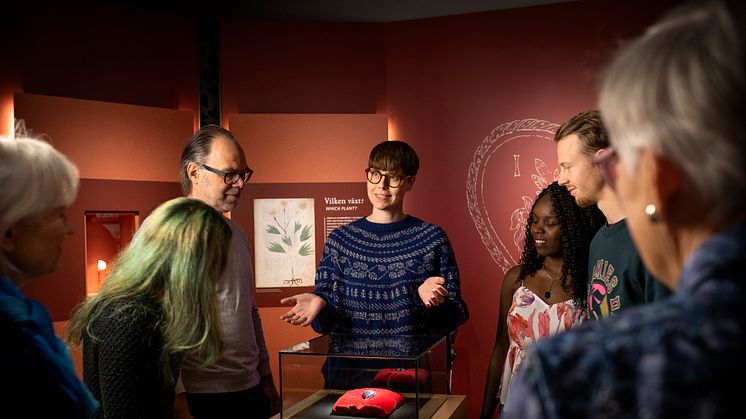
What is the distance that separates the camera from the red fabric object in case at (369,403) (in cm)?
247

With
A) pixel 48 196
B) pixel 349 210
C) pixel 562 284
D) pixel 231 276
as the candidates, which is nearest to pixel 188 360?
pixel 231 276

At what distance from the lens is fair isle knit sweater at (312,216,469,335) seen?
12.1 feet

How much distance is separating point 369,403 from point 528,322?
1.52 meters

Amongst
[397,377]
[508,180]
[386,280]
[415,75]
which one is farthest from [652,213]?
[415,75]

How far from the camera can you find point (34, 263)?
175 centimetres

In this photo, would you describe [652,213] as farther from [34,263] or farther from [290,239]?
[290,239]

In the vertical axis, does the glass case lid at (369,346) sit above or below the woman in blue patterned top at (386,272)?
below

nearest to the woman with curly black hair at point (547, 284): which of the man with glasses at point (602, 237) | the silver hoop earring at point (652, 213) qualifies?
the man with glasses at point (602, 237)

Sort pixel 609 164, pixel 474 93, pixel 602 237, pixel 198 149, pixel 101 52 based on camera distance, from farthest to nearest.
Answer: pixel 474 93
pixel 101 52
pixel 198 149
pixel 602 237
pixel 609 164

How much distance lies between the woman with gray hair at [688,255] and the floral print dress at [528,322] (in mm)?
2749

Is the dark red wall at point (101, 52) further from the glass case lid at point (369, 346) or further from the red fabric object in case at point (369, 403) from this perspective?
the red fabric object in case at point (369, 403)

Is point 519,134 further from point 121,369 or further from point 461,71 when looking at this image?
point 121,369

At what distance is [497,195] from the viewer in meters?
5.78

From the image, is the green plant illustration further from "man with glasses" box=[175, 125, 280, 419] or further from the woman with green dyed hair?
the woman with green dyed hair
